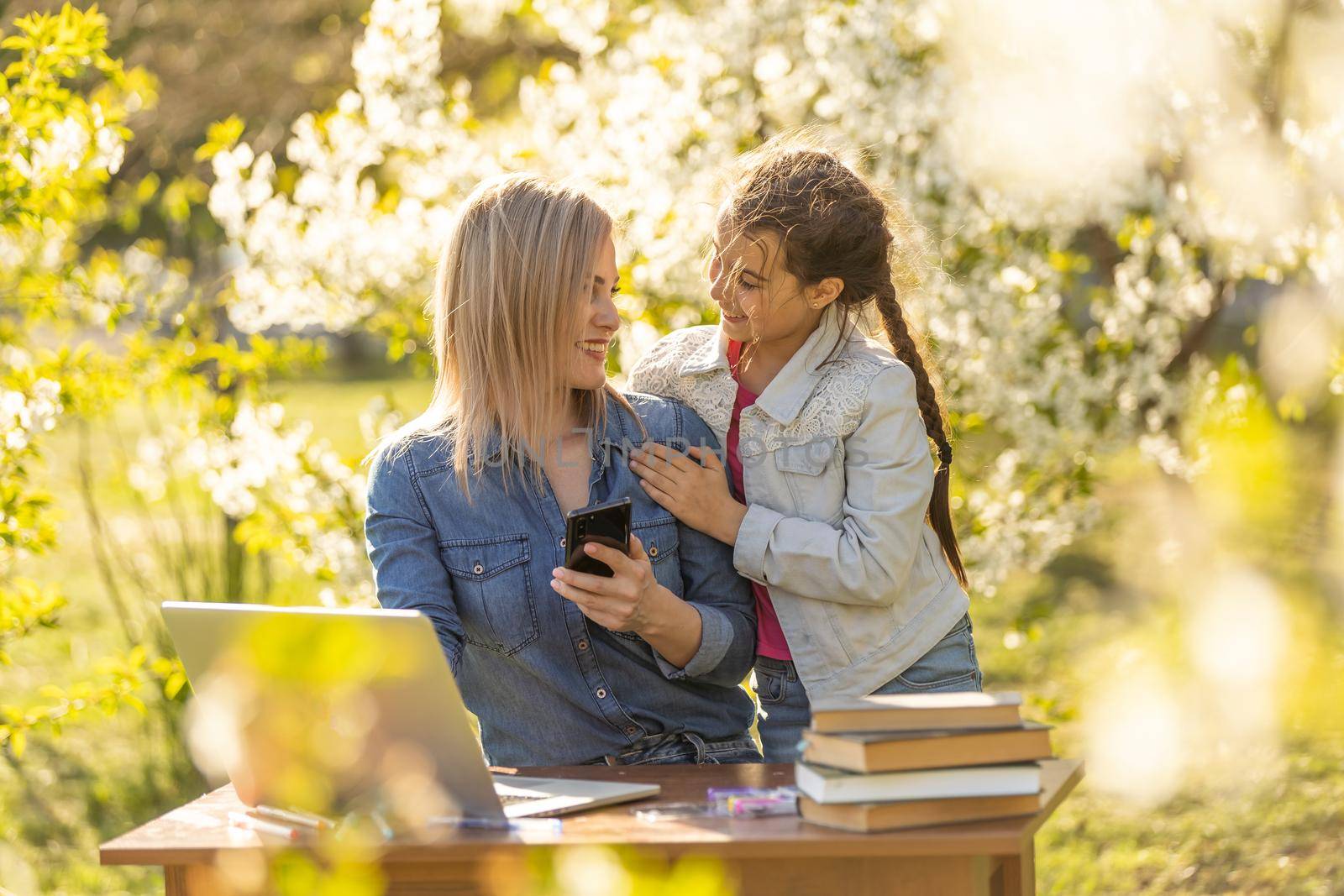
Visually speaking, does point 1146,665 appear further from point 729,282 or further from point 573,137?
point 729,282

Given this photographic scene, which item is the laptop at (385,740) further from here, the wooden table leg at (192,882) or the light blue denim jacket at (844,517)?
the light blue denim jacket at (844,517)

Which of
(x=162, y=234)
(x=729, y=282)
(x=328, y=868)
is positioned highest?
(x=162, y=234)

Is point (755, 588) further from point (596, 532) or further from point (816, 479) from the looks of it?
point (596, 532)

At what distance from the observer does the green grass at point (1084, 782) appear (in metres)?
4.24

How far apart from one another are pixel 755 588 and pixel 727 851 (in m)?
0.91

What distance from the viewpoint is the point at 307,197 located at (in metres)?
4.00

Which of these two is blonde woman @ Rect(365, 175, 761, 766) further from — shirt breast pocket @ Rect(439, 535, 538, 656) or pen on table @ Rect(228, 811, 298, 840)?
pen on table @ Rect(228, 811, 298, 840)

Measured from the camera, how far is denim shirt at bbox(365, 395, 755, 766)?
2.48 meters

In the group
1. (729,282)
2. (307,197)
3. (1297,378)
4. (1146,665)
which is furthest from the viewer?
(1146,665)

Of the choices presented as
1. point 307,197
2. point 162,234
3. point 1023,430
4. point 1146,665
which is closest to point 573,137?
point 307,197

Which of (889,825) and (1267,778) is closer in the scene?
(889,825)

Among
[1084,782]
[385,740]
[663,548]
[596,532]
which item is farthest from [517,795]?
[1084,782]

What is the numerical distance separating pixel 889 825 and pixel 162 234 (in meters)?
7.88

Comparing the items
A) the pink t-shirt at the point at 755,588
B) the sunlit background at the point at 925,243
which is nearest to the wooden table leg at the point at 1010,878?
the pink t-shirt at the point at 755,588
